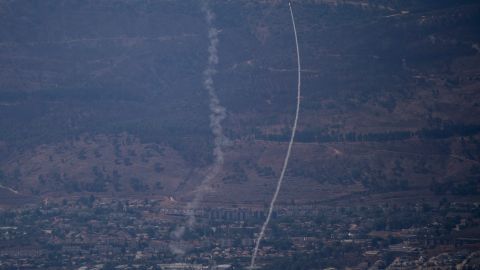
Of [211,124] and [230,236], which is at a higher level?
[211,124]

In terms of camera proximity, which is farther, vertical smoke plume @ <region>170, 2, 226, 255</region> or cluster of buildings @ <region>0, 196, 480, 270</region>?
vertical smoke plume @ <region>170, 2, 226, 255</region>

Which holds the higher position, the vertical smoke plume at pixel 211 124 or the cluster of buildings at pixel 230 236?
the vertical smoke plume at pixel 211 124

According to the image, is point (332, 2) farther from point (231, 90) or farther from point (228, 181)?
point (228, 181)

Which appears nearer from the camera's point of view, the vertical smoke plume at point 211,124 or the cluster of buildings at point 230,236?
the cluster of buildings at point 230,236

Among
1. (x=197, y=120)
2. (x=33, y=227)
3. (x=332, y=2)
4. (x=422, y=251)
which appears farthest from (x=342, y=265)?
(x=332, y=2)

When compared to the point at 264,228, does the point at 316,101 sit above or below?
above

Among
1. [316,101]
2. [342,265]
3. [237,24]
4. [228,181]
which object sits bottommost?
[342,265]

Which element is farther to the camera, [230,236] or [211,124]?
[211,124]

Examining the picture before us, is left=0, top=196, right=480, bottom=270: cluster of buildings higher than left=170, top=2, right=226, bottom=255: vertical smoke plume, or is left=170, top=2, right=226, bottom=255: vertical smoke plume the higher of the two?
left=170, top=2, right=226, bottom=255: vertical smoke plume
